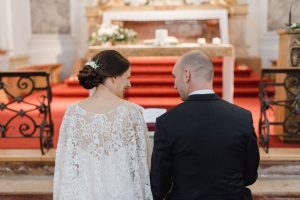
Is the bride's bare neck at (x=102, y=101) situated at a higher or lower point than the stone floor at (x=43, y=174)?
higher

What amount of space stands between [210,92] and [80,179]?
874 millimetres

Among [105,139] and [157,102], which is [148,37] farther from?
[105,139]

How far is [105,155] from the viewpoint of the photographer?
94.7 inches

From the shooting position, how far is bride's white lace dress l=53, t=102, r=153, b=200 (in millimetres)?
2387

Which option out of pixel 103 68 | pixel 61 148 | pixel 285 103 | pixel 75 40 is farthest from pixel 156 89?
pixel 103 68

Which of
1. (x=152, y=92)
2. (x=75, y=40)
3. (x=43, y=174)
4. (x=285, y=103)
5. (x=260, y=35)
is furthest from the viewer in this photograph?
(x=75, y=40)

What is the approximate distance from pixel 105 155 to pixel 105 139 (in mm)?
87

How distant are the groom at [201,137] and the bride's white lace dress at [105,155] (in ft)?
0.97

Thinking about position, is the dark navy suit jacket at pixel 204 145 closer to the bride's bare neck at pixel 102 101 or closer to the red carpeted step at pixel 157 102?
the bride's bare neck at pixel 102 101

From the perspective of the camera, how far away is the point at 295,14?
10570 millimetres

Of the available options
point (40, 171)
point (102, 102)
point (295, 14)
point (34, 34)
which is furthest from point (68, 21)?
point (102, 102)

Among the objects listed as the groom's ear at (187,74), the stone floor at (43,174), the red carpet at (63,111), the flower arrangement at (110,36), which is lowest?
the stone floor at (43,174)

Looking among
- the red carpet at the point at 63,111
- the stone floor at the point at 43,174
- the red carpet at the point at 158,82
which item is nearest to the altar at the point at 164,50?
the red carpet at the point at 63,111

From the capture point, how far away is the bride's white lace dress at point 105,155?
2.39m
